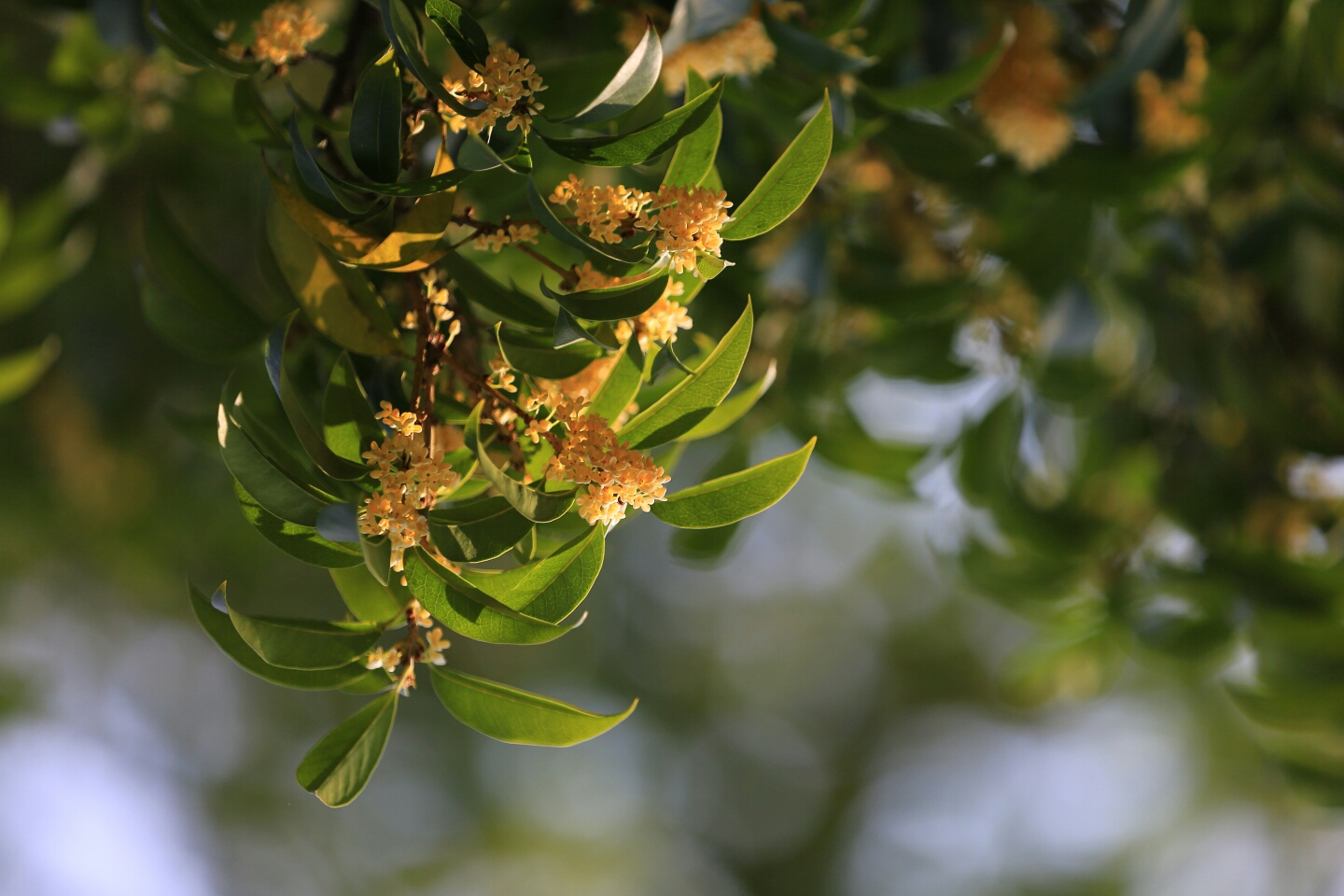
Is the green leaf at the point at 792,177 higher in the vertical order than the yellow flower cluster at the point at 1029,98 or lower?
higher

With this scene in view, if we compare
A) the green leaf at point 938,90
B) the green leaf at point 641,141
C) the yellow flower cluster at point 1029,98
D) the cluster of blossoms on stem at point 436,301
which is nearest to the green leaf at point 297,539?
the cluster of blossoms on stem at point 436,301

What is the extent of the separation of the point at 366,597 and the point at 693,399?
0.19 metres

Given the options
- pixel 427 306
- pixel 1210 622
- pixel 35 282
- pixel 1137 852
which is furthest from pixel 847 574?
pixel 427 306

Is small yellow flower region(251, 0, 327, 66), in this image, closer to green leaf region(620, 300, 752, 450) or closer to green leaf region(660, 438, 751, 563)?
green leaf region(620, 300, 752, 450)

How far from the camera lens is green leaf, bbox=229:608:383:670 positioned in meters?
0.40

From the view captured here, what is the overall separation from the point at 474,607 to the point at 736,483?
0.14 meters

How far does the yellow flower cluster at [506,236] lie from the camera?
47cm

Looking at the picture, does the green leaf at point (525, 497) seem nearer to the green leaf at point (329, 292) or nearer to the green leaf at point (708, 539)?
the green leaf at point (329, 292)

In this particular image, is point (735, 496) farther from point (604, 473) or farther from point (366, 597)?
point (366, 597)

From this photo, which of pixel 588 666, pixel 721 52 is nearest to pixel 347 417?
pixel 721 52

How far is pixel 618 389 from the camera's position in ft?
1.49

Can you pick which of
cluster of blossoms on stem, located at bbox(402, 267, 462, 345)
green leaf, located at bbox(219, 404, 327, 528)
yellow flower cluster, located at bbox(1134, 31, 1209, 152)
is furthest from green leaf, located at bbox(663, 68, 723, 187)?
yellow flower cluster, located at bbox(1134, 31, 1209, 152)

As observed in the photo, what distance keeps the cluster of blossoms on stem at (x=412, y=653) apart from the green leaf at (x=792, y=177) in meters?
0.24

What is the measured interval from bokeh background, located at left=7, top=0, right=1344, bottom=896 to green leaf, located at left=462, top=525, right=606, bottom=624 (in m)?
0.36
